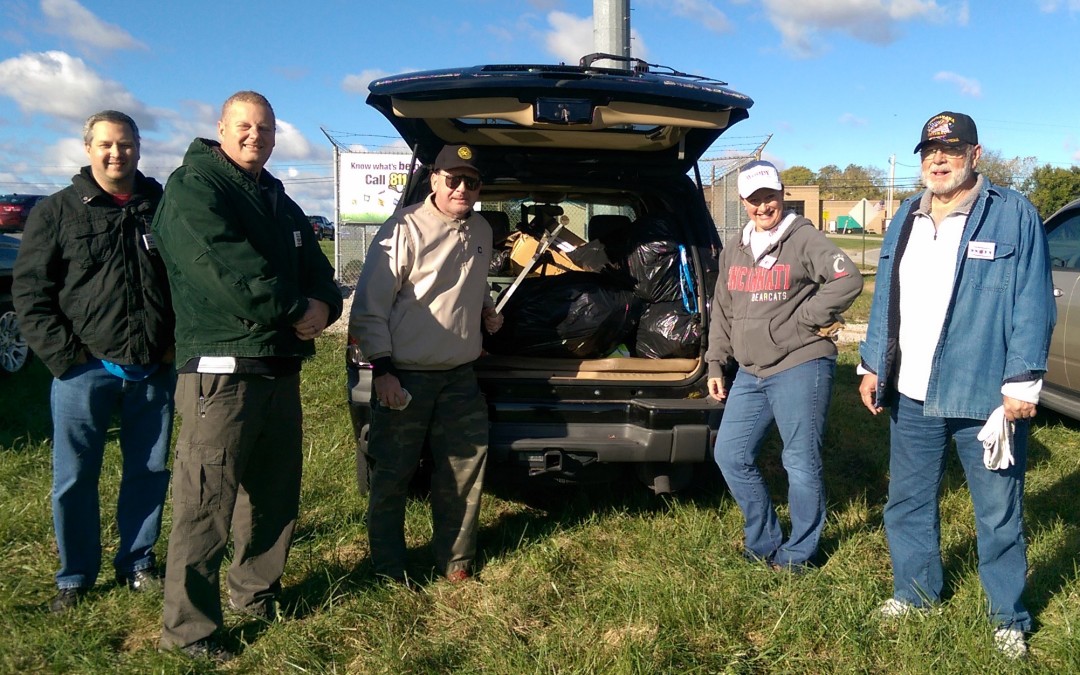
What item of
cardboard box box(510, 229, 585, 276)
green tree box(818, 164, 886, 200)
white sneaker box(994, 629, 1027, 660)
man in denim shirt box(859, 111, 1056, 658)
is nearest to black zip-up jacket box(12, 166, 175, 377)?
cardboard box box(510, 229, 585, 276)

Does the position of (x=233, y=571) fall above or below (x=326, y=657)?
above

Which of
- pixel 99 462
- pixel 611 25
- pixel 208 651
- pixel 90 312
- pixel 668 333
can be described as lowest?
pixel 208 651

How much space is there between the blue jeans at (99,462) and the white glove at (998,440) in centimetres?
296

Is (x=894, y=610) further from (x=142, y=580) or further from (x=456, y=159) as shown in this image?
(x=142, y=580)

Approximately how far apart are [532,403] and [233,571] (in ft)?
4.52

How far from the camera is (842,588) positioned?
301 cm

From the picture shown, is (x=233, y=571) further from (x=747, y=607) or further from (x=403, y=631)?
(x=747, y=607)

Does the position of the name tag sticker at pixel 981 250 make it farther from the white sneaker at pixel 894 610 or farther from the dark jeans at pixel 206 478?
the dark jeans at pixel 206 478

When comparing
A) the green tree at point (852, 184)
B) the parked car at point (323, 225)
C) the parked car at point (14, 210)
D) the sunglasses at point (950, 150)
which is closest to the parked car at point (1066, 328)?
the sunglasses at point (950, 150)

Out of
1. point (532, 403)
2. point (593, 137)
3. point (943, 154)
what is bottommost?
point (532, 403)

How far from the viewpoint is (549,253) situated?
438 cm

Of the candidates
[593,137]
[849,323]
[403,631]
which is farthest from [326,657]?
[849,323]

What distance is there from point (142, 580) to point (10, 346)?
4.43 metres

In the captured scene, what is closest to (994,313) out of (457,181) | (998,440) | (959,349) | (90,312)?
(959,349)
